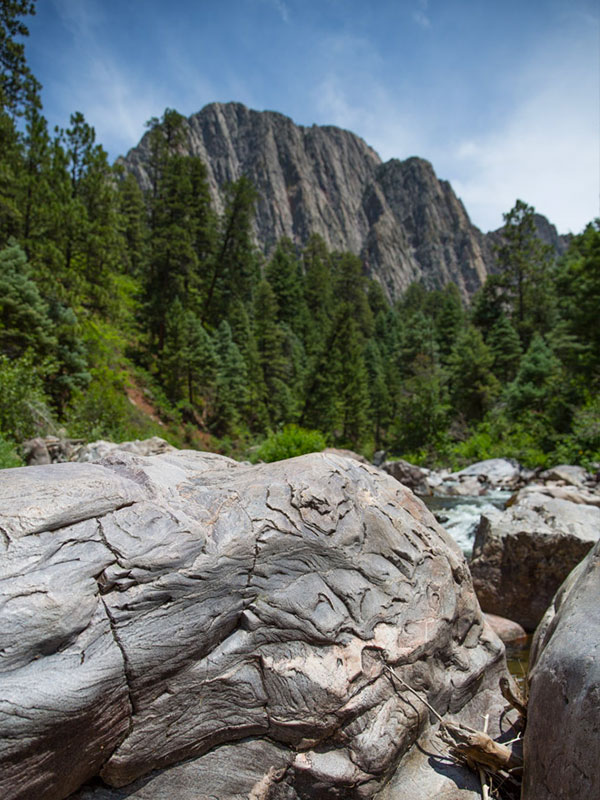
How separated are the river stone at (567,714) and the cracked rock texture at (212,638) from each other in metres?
0.67

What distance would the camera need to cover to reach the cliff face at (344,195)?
11075 centimetres

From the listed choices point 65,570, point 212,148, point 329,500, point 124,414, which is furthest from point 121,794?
point 212,148

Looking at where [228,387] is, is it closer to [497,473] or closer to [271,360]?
[271,360]

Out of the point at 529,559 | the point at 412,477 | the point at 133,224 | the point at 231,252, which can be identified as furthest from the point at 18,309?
the point at 133,224

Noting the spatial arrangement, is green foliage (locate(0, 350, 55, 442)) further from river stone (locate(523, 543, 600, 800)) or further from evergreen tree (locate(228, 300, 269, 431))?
evergreen tree (locate(228, 300, 269, 431))

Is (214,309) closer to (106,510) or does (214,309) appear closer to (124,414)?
(124,414)

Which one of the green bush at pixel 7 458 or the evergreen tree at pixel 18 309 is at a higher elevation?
the evergreen tree at pixel 18 309

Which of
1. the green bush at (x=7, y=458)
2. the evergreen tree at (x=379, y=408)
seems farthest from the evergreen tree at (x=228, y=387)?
the green bush at (x=7, y=458)

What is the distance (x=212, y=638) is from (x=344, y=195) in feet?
446

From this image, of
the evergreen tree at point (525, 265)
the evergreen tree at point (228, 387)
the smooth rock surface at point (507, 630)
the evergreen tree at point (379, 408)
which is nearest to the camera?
the smooth rock surface at point (507, 630)

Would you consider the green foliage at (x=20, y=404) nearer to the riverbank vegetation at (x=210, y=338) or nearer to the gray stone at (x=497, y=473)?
the riverbank vegetation at (x=210, y=338)

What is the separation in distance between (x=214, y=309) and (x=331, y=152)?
118 meters

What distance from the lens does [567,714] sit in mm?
2229

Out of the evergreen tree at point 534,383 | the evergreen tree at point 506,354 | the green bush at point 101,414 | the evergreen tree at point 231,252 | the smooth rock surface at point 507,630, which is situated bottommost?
the smooth rock surface at point 507,630
